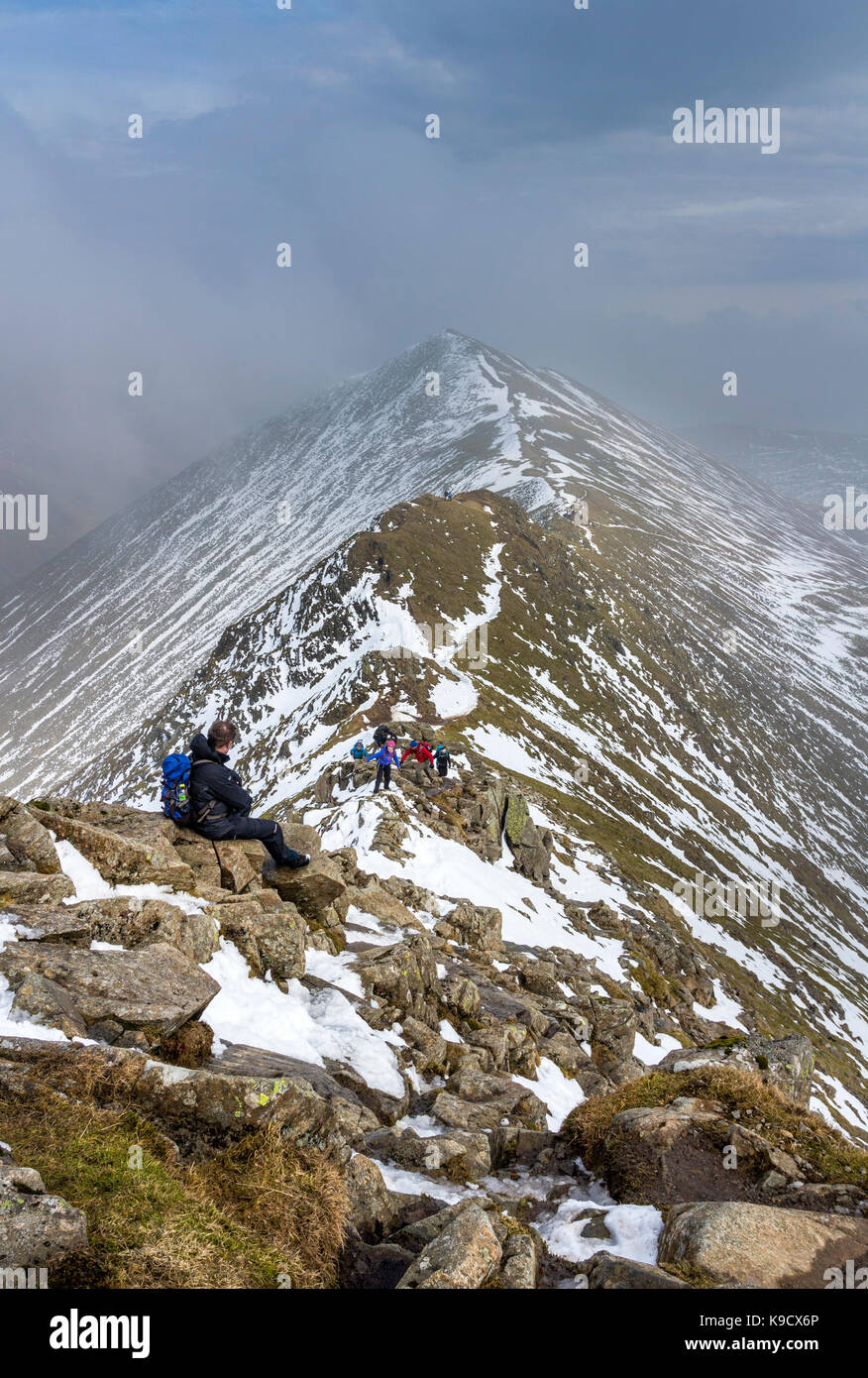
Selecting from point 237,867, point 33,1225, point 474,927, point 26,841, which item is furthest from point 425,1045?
point 474,927

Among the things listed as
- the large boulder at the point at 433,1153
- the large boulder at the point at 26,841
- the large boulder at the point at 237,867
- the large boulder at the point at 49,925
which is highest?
the large boulder at the point at 26,841

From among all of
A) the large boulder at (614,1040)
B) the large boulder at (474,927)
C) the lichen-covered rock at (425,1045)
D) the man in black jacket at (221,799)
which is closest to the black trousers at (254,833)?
the man in black jacket at (221,799)

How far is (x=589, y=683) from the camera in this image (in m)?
97.2

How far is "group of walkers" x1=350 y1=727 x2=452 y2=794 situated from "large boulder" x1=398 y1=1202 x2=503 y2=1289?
28.1 meters

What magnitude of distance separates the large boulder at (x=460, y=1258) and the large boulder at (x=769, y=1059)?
714cm

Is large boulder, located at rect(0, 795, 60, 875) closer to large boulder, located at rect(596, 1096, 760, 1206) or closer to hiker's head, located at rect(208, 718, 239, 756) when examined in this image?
hiker's head, located at rect(208, 718, 239, 756)

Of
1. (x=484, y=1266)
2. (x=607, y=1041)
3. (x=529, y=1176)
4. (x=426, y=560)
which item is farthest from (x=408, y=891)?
(x=426, y=560)

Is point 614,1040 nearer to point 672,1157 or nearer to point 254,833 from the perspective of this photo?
point 672,1157

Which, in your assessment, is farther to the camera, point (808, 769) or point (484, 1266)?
point (808, 769)

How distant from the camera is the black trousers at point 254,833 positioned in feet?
45.6

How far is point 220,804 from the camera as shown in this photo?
13883 mm

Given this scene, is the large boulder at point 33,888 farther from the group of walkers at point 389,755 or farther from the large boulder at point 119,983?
the group of walkers at point 389,755
